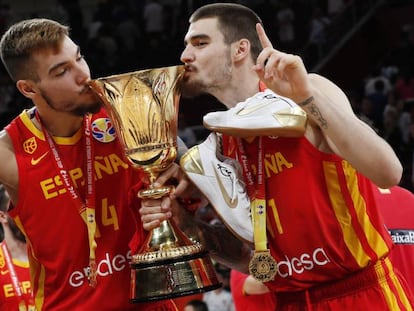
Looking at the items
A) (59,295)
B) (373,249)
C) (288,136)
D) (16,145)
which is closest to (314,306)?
(373,249)

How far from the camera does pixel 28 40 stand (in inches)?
127

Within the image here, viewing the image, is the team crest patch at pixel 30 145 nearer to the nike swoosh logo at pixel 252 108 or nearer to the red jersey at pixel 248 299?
the nike swoosh logo at pixel 252 108

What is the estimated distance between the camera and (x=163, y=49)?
12961 mm

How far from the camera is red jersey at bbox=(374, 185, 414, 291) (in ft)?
12.9

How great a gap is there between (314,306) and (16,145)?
1.30 meters

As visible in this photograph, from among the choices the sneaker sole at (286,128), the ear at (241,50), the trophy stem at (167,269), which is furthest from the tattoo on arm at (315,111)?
the trophy stem at (167,269)

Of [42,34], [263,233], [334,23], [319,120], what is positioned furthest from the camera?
[334,23]

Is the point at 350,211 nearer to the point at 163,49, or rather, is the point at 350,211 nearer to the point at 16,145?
the point at 16,145

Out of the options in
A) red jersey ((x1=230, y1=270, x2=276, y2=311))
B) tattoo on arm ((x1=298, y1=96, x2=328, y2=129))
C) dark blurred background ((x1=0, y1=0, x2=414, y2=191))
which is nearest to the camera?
tattoo on arm ((x1=298, y1=96, x2=328, y2=129))

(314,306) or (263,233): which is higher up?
(263,233)

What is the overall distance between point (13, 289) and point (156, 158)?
180cm

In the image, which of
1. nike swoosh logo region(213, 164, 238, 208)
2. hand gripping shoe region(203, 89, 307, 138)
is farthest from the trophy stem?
hand gripping shoe region(203, 89, 307, 138)

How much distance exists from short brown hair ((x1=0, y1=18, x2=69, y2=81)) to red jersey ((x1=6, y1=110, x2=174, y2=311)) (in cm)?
27

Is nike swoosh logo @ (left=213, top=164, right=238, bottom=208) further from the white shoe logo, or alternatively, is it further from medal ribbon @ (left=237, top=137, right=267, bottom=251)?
the white shoe logo
